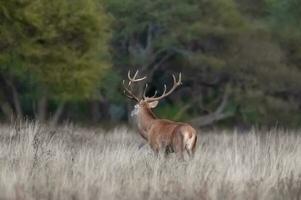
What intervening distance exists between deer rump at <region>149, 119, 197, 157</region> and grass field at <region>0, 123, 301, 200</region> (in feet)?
0.94

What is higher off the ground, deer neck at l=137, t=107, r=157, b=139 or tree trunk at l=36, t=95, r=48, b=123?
deer neck at l=137, t=107, r=157, b=139

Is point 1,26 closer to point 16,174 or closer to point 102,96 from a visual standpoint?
point 102,96

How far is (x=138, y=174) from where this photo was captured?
1197 centimetres

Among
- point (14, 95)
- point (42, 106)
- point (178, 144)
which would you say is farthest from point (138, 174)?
point (42, 106)

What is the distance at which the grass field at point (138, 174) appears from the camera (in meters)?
11.1

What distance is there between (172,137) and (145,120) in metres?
1.23

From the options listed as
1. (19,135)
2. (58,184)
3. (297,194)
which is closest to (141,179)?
(58,184)

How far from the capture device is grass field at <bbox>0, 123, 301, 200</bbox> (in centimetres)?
1114

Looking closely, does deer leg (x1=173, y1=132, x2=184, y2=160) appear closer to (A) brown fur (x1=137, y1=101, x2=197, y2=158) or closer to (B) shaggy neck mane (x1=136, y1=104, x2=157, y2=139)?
(A) brown fur (x1=137, y1=101, x2=197, y2=158)

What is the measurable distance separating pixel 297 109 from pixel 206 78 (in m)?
4.17

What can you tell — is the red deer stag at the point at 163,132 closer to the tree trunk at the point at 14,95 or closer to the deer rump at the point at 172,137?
the deer rump at the point at 172,137

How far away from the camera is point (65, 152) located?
46.9 feet

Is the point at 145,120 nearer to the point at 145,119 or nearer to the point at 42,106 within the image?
the point at 145,119

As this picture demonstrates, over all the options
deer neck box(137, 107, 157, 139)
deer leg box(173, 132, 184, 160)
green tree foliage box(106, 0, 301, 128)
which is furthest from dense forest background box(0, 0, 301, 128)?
deer leg box(173, 132, 184, 160)
